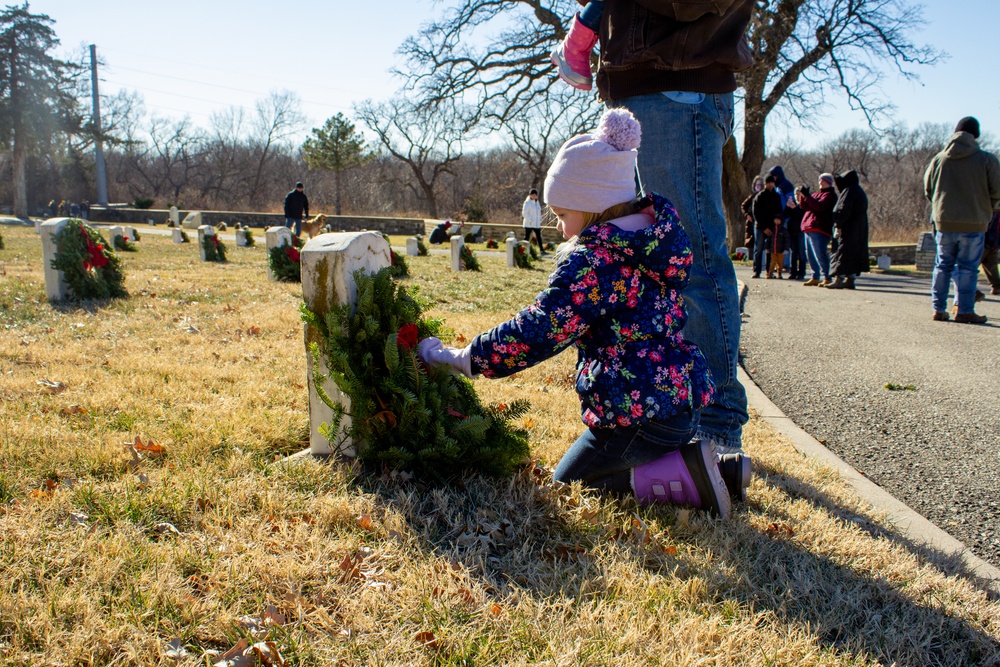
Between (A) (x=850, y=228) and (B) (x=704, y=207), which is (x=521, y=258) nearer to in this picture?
(A) (x=850, y=228)

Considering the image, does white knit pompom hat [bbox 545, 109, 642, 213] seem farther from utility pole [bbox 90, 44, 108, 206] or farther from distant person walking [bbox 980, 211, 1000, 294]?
utility pole [bbox 90, 44, 108, 206]

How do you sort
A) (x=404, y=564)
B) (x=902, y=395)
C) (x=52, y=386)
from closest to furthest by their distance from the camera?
(x=404, y=564), (x=52, y=386), (x=902, y=395)

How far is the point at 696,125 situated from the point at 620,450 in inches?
49.9

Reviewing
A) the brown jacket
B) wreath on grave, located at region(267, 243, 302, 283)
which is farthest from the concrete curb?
wreath on grave, located at region(267, 243, 302, 283)

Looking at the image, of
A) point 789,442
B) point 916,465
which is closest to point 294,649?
point 789,442

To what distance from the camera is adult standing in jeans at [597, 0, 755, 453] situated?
98.2 inches

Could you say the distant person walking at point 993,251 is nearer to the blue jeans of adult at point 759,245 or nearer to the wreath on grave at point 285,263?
the blue jeans of adult at point 759,245

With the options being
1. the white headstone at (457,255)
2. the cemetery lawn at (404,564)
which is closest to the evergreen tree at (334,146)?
the white headstone at (457,255)

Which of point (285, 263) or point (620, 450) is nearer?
point (620, 450)

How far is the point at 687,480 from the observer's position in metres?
2.43

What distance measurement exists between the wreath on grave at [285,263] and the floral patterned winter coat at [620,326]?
26.4 ft

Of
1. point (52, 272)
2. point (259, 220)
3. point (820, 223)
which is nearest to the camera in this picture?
point (52, 272)

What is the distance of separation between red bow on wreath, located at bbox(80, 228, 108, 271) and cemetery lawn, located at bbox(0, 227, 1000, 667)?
4.28 meters

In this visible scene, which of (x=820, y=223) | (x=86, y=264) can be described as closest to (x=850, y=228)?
(x=820, y=223)
